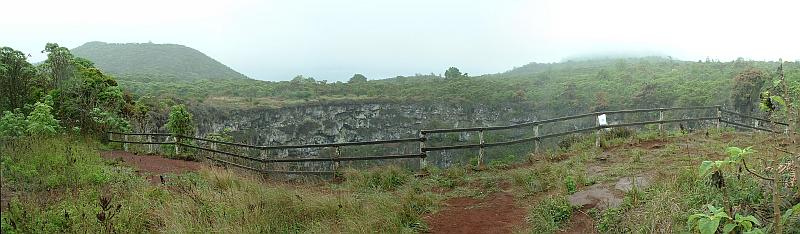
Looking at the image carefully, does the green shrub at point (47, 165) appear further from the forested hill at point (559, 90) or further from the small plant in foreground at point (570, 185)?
the forested hill at point (559, 90)

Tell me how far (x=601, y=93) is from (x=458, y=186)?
150ft

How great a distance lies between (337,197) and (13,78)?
1293 centimetres

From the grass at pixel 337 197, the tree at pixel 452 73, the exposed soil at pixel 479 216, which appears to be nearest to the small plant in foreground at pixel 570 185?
the grass at pixel 337 197

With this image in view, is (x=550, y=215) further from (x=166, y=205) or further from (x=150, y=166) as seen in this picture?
(x=150, y=166)

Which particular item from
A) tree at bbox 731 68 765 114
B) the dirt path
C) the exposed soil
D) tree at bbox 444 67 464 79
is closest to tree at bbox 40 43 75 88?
the dirt path

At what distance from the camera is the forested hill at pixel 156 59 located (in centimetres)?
11675

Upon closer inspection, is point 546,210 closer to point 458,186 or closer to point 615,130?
point 458,186

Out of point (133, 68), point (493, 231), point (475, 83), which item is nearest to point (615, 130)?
point (493, 231)

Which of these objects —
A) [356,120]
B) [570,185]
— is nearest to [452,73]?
[356,120]

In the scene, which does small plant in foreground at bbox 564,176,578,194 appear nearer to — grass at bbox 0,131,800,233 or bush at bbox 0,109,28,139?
grass at bbox 0,131,800,233

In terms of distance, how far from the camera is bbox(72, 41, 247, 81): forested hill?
116750 millimetres

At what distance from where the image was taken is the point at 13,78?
1428 cm

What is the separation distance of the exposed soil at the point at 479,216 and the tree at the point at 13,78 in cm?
1371

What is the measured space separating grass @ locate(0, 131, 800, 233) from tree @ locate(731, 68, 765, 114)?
2727 centimetres
